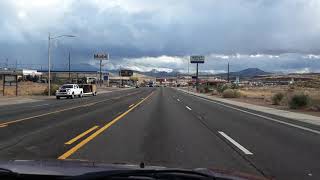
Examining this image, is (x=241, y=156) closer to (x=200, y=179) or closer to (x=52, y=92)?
(x=200, y=179)

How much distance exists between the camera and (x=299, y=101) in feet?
125

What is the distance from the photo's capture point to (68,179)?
453cm

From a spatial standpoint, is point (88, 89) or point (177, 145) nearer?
point (177, 145)

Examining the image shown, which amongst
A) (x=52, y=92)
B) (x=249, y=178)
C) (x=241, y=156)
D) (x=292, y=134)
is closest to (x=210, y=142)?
(x=241, y=156)

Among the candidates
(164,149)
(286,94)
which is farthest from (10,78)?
(164,149)

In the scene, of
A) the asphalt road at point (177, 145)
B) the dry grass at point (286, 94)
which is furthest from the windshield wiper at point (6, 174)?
the dry grass at point (286, 94)

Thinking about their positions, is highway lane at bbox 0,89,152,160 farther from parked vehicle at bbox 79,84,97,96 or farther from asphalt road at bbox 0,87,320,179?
parked vehicle at bbox 79,84,97,96

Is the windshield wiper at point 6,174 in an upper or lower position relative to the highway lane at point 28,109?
upper

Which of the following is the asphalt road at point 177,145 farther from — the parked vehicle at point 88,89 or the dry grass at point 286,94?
the parked vehicle at point 88,89

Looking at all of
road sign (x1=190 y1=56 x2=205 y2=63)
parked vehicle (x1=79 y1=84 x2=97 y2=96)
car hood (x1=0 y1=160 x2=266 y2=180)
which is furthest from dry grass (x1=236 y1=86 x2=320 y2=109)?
road sign (x1=190 y1=56 x2=205 y2=63)

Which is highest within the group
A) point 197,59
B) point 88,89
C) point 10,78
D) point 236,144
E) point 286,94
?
point 197,59

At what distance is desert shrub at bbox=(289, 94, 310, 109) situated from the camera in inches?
1495

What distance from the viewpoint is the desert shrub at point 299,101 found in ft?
125

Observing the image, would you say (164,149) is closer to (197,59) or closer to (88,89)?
(88,89)
